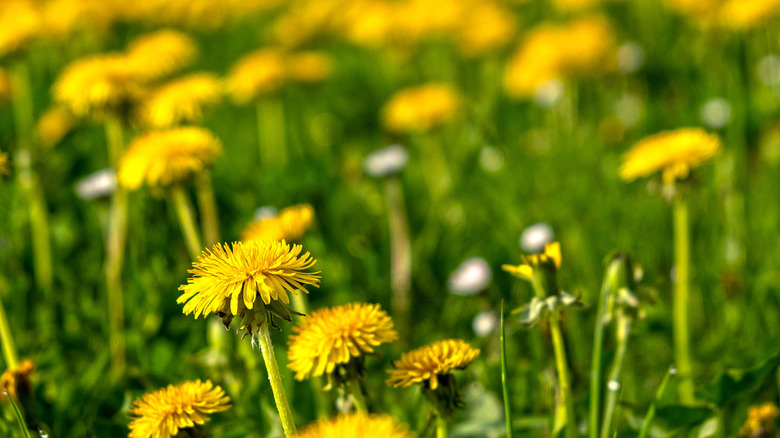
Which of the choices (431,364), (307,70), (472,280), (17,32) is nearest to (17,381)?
(431,364)

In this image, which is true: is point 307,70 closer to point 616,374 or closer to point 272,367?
point 616,374

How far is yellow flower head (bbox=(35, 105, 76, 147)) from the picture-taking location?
9.20 ft

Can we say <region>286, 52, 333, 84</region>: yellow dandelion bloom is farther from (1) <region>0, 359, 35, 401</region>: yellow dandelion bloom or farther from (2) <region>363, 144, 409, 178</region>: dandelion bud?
(1) <region>0, 359, 35, 401</region>: yellow dandelion bloom

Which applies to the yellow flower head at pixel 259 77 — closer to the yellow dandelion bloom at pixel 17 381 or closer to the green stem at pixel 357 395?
the yellow dandelion bloom at pixel 17 381

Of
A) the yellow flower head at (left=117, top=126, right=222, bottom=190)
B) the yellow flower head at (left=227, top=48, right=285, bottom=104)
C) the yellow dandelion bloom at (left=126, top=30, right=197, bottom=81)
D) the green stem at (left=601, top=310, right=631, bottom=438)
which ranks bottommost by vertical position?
the green stem at (left=601, top=310, right=631, bottom=438)

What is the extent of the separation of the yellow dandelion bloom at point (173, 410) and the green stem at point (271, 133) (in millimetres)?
2002

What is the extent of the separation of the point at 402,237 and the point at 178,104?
27.7 inches

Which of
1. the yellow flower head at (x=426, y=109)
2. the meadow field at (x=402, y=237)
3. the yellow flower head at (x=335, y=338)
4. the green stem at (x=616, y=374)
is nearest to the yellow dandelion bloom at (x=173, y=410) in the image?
the meadow field at (x=402, y=237)

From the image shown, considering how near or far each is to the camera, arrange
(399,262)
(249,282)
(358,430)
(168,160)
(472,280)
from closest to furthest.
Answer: (358,430)
(249,282)
(168,160)
(472,280)
(399,262)

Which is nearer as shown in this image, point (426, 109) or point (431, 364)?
point (431, 364)

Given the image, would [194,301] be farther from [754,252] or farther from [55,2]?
[55,2]

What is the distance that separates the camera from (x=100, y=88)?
1.92 m

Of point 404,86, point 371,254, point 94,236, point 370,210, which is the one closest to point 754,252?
point 371,254

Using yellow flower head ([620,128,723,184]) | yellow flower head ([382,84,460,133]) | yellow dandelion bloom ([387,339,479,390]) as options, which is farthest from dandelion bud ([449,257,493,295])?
yellow flower head ([382,84,460,133])
